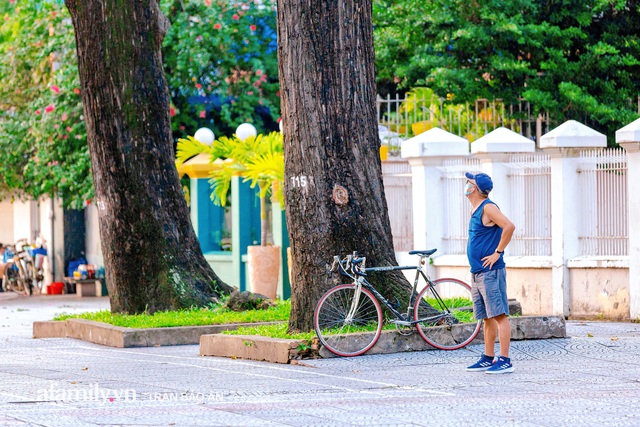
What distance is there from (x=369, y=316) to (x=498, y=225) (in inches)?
80.8

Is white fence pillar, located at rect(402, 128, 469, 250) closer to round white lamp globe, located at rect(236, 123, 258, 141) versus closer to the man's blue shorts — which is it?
round white lamp globe, located at rect(236, 123, 258, 141)

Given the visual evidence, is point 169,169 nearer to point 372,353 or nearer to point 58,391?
point 372,353

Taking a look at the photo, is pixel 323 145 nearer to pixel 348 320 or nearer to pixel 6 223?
pixel 348 320

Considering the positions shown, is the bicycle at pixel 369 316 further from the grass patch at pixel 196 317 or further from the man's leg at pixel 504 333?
the grass patch at pixel 196 317

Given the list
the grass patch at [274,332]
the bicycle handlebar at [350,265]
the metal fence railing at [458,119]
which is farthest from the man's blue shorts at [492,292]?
the metal fence railing at [458,119]

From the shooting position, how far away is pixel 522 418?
26.3 ft

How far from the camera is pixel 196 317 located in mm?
15133

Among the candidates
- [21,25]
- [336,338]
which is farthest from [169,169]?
[21,25]

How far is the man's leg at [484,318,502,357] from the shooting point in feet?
35.8

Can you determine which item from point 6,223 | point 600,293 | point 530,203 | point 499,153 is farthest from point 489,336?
point 6,223

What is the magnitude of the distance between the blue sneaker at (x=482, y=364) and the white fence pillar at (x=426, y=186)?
8243 millimetres

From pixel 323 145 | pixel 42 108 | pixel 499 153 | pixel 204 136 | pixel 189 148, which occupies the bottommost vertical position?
pixel 323 145

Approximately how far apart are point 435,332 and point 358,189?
61.5 inches

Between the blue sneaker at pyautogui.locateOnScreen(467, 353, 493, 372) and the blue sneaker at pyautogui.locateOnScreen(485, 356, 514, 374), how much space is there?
0.15 metres
